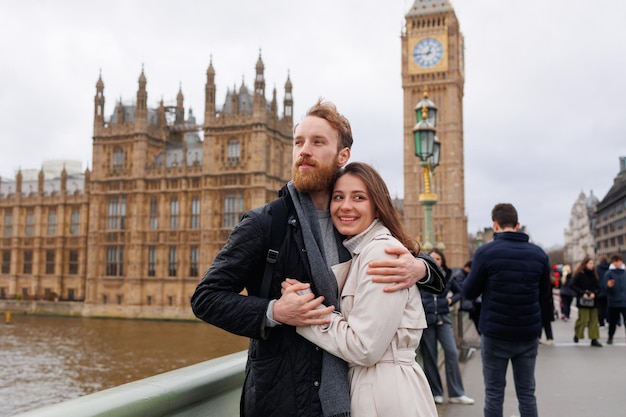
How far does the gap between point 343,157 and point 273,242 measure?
22.4 inches

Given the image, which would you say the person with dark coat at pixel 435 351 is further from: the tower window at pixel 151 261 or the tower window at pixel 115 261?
the tower window at pixel 115 261

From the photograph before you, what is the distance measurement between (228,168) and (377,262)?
1499 inches

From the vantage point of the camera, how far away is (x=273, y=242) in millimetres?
2377

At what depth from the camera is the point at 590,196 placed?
323 ft

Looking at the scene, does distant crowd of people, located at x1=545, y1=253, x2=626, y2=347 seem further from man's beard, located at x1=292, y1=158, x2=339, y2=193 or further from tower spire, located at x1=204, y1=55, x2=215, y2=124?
tower spire, located at x1=204, y1=55, x2=215, y2=124

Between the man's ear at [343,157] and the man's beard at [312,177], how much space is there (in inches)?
3.9

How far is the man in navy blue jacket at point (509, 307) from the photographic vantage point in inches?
187

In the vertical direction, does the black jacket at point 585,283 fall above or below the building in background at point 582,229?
below

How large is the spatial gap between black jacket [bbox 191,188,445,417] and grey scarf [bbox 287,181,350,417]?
0.12 feet

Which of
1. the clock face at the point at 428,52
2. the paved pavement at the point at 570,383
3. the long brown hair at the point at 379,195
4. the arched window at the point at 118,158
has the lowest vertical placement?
the paved pavement at the point at 570,383

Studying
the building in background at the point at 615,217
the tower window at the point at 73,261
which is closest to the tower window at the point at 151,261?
the tower window at the point at 73,261

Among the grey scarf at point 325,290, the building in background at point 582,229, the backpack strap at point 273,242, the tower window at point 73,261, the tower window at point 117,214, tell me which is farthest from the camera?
the building in background at point 582,229

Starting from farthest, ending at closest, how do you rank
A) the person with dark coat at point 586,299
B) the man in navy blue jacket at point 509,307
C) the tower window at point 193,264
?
the tower window at point 193,264 → the person with dark coat at point 586,299 → the man in navy blue jacket at point 509,307

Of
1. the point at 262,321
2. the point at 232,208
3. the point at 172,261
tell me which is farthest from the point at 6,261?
the point at 262,321
